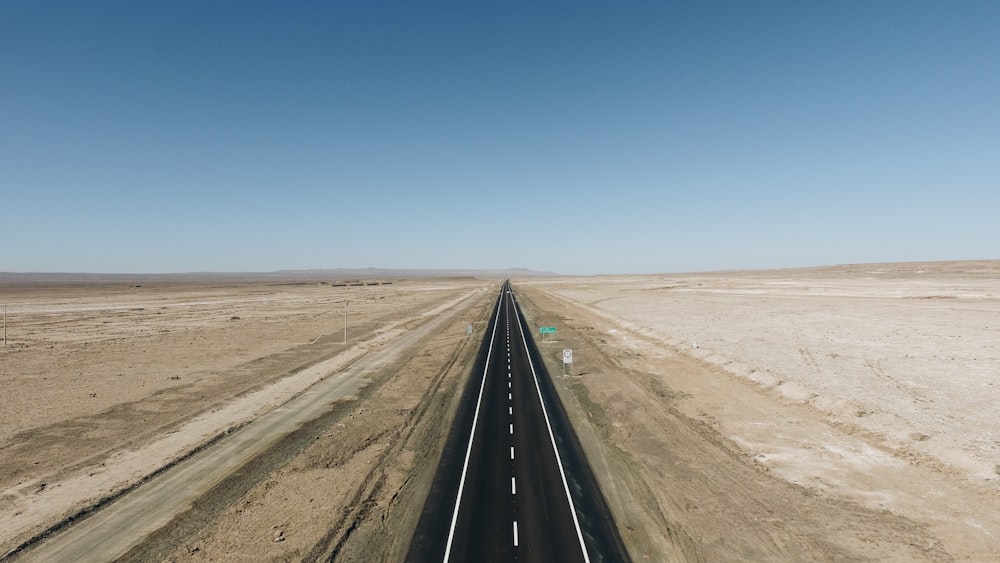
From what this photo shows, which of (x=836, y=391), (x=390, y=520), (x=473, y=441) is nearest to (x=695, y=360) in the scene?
(x=836, y=391)

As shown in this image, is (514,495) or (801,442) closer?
(514,495)

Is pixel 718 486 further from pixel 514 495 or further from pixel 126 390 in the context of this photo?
pixel 126 390

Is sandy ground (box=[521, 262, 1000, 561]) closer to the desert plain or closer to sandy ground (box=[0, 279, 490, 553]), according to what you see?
the desert plain

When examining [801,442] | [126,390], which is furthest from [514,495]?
[126,390]

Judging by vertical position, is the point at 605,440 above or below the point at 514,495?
below

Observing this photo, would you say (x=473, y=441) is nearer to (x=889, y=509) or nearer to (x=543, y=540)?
A: (x=543, y=540)

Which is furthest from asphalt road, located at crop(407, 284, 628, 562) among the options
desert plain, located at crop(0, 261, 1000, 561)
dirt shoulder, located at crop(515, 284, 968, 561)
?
dirt shoulder, located at crop(515, 284, 968, 561)
